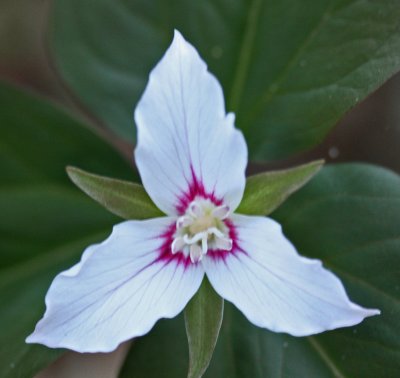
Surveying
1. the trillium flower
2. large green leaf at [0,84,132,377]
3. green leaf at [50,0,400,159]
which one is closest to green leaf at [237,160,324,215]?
the trillium flower

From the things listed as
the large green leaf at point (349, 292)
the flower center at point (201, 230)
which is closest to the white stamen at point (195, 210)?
the flower center at point (201, 230)

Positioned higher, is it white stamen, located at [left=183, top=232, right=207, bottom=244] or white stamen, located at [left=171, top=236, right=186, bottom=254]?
white stamen, located at [left=183, top=232, right=207, bottom=244]

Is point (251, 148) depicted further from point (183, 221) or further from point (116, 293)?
point (116, 293)

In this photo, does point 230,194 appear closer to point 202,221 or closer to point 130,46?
point 202,221

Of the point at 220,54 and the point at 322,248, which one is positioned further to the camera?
the point at 220,54

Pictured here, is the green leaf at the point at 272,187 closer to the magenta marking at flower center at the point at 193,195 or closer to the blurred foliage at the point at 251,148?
the magenta marking at flower center at the point at 193,195

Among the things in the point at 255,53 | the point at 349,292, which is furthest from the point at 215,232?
the point at 255,53

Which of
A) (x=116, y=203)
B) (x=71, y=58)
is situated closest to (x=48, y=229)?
(x=71, y=58)

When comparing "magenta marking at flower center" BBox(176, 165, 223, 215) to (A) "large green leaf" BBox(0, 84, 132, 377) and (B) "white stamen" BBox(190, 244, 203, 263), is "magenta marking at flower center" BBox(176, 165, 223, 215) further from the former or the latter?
(A) "large green leaf" BBox(0, 84, 132, 377)
